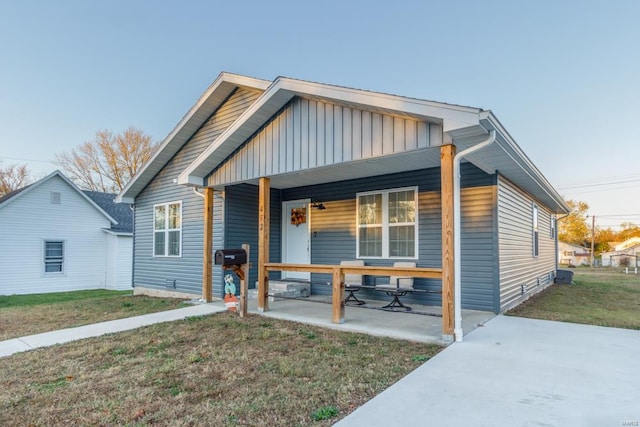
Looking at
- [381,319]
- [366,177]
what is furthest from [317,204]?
[381,319]

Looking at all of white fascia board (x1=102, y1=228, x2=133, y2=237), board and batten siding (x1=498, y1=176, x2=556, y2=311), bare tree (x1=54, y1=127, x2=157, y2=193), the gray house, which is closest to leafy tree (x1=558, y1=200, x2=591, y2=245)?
the gray house

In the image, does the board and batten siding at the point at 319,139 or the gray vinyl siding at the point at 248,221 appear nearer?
the board and batten siding at the point at 319,139

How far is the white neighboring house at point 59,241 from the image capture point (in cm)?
1236

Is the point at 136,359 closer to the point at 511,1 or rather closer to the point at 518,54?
the point at 511,1

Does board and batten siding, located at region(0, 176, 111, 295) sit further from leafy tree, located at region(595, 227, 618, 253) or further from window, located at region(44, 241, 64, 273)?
leafy tree, located at region(595, 227, 618, 253)

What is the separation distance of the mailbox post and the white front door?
2.63m

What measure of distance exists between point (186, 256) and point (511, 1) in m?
10.5

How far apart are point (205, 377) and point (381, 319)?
9.98 feet

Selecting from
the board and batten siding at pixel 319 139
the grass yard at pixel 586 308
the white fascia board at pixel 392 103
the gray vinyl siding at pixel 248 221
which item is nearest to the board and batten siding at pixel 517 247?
the grass yard at pixel 586 308

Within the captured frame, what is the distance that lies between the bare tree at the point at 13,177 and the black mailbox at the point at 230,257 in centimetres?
2198

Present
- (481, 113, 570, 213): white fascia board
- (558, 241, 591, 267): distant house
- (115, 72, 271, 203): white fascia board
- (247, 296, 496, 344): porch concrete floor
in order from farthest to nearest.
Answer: (558, 241, 591, 267): distant house
(115, 72, 271, 203): white fascia board
(247, 296, 496, 344): porch concrete floor
(481, 113, 570, 213): white fascia board

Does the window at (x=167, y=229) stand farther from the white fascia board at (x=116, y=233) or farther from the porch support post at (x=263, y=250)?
the white fascia board at (x=116, y=233)

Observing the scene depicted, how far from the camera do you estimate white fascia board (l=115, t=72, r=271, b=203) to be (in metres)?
7.91

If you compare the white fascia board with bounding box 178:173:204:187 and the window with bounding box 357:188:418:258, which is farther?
the white fascia board with bounding box 178:173:204:187
